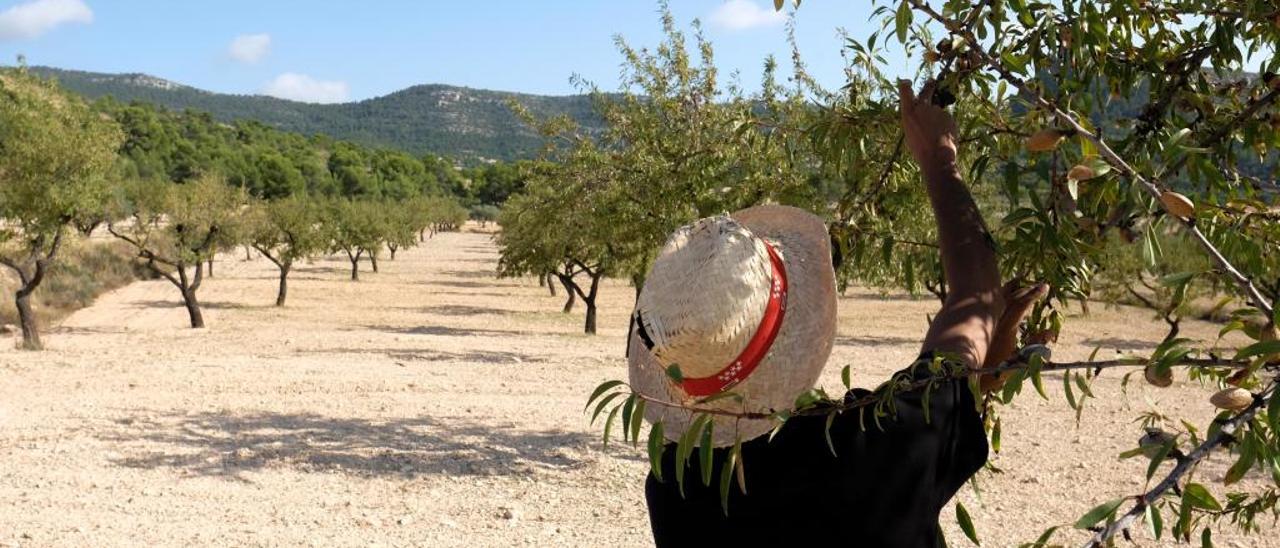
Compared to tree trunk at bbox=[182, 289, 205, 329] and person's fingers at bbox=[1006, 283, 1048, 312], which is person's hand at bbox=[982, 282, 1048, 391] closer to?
person's fingers at bbox=[1006, 283, 1048, 312]

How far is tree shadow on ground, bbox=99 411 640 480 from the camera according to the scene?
26.1ft

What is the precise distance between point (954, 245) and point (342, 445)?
7771mm

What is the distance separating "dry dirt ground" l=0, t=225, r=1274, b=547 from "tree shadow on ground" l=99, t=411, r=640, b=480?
32 millimetres

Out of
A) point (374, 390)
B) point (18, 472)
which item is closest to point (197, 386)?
point (374, 390)

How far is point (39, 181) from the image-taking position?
16.1 metres

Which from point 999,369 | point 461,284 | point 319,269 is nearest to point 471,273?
point 461,284

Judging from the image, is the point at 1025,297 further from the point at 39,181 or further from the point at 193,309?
the point at 193,309

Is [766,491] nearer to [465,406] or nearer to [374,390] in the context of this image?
[465,406]

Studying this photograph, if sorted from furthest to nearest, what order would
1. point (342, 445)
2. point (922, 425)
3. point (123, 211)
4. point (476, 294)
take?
point (476, 294)
point (123, 211)
point (342, 445)
point (922, 425)

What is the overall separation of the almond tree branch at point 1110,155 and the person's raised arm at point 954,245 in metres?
0.13

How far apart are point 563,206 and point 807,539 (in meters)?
11.2

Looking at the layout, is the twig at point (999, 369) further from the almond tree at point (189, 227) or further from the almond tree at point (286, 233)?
the almond tree at point (286, 233)

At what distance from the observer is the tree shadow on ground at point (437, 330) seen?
21578 millimetres

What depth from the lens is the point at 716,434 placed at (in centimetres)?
150
